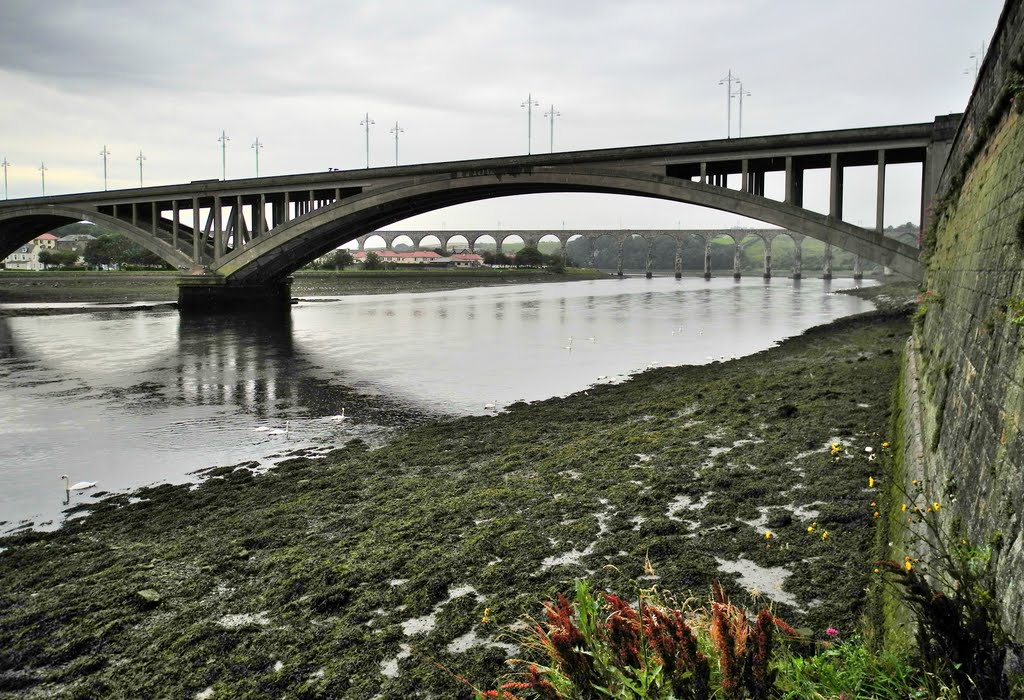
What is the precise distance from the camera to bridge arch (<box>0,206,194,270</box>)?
57338 millimetres

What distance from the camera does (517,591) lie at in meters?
7.00

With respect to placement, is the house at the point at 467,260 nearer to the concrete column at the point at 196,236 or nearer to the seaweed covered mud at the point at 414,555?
the concrete column at the point at 196,236

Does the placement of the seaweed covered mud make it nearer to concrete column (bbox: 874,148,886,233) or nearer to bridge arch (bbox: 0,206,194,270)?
concrete column (bbox: 874,148,886,233)

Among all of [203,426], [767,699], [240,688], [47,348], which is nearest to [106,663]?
[240,688]

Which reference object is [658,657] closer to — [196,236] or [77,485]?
[77,485]

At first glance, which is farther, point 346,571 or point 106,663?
point 346,571

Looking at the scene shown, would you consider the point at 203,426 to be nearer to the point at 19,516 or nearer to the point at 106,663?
the point at 19,516

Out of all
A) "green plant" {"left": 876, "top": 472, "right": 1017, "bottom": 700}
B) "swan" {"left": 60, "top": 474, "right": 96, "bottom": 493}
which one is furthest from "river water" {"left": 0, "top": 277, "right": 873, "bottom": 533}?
"green plant" {"left": 876, "top": 472, "right": 1017, "bottom": 700}

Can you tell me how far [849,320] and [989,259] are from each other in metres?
33.6

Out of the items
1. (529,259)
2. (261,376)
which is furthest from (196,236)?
(529,259)

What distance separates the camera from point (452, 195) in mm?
50281

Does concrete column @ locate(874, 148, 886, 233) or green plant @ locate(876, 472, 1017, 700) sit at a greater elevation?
concrete column @ locate(874, 148, 886, 233)

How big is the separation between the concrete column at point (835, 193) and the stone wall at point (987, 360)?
2211 cm

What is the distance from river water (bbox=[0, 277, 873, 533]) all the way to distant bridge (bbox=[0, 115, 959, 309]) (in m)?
6.23
